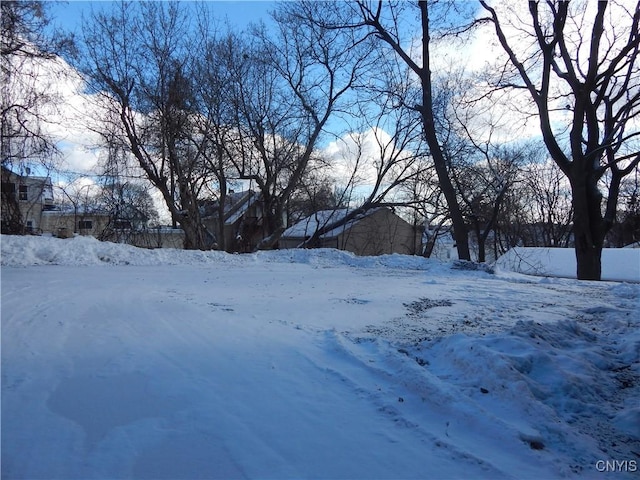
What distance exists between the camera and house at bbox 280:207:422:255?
3912 centimetres

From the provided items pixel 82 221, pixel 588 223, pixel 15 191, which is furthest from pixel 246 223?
pixel 588 223

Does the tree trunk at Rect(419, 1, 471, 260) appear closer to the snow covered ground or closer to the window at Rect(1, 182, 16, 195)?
the snow covered ground

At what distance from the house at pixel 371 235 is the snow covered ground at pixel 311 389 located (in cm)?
3112

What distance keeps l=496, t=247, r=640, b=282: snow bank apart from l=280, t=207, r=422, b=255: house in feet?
50.8

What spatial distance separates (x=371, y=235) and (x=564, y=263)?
19.9 meters

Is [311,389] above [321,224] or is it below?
below

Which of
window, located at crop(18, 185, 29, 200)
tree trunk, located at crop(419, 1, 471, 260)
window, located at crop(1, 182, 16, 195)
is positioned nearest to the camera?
window, located at crop(1, 182, 16, 195)

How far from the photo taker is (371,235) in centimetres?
4300

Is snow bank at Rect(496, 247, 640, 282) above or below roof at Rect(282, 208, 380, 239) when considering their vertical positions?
below

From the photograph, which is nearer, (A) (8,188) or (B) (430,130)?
(A) (8,188)

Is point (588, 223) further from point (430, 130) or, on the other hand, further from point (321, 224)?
point (321, 224)

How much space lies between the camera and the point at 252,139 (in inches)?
930

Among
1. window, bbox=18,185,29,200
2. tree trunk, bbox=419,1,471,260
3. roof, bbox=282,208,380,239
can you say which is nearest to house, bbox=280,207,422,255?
roof, bbox=282,208,380,239

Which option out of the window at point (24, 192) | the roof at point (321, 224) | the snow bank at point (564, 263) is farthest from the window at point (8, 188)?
the snow bank at point (564, 263)
